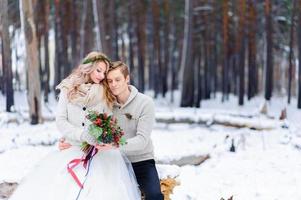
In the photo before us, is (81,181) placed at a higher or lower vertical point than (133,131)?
lower

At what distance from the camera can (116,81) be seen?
10.7 ft

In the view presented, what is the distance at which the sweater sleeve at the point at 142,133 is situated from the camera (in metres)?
3.18

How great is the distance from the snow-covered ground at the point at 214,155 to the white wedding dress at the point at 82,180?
1.09 m

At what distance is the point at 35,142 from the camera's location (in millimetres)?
8641

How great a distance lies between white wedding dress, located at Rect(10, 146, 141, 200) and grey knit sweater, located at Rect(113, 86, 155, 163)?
140 millimetres

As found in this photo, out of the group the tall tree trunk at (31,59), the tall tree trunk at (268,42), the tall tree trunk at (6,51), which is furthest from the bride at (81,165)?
the tall tree trunk at (268,42)

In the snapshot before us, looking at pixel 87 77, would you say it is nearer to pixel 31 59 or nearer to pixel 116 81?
pixel 116 81

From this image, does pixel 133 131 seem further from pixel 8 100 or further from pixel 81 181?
pixel 8 100

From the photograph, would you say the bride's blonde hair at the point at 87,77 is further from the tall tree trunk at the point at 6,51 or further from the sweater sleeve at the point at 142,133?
the tall tree trunk at the point at 6,51

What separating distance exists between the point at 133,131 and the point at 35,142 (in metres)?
5.75

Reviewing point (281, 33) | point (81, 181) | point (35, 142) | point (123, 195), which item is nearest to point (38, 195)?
point (81, 181)

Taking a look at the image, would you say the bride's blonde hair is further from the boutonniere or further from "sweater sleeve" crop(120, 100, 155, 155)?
"sweater sleeve" crop(120, 100, 155, 155)

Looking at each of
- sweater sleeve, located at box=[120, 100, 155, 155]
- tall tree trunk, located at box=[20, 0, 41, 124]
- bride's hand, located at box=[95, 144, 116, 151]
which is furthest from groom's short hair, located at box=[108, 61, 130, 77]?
tall tree trunk, located at box=[20, 0, 41, 124]

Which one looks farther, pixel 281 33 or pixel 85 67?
pixel 281 33
